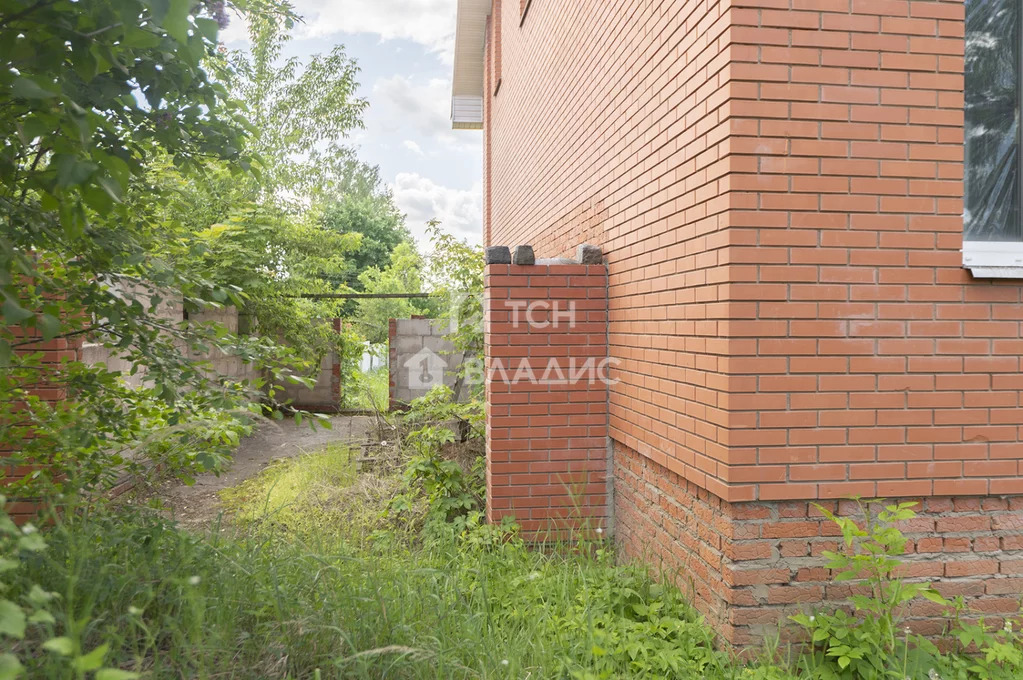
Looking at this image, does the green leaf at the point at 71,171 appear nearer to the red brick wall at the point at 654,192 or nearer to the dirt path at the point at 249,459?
the red brick wall at the point at 654,192

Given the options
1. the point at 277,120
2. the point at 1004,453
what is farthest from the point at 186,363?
the point at 277,120

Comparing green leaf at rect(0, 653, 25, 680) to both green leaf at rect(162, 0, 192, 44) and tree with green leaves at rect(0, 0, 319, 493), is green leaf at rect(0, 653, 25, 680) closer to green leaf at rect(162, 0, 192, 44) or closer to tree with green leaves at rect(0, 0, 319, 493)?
tree with green leaves at rect(0, 0, 319, 493)

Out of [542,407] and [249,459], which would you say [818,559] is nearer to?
[542,407]

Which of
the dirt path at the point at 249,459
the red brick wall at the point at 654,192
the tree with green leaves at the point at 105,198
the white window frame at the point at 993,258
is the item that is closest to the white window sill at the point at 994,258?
the white window frame at the point at 993,258

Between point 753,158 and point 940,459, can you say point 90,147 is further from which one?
point 940,459

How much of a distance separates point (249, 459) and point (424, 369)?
3.24 meters

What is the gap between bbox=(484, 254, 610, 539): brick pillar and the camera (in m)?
4.50

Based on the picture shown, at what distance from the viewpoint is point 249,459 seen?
8.18 metres

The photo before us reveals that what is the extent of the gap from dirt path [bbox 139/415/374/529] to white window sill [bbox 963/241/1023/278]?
4373 millimetres

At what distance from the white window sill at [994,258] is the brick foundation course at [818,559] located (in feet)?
3.14

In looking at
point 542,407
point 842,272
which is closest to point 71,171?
point 842,272

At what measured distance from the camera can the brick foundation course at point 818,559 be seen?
279cm

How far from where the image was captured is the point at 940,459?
284 centimetres

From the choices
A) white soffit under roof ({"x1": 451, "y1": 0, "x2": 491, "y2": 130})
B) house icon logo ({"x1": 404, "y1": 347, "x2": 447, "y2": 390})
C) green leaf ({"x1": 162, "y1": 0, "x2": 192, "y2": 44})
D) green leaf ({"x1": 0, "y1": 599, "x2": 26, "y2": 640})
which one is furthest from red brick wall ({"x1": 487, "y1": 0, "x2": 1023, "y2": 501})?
white soffit under roof ({"x1": 451, "y1": 0, "x2": 491, "y2": 130})
